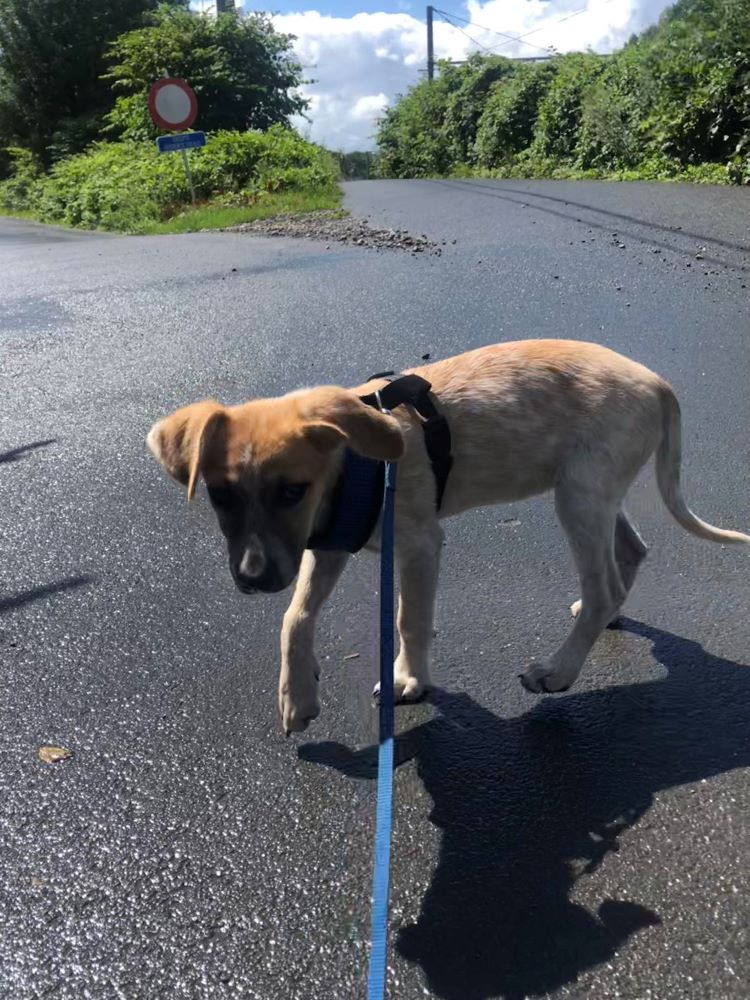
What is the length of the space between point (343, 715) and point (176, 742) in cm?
55

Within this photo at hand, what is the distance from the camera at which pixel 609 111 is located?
24.0 metres

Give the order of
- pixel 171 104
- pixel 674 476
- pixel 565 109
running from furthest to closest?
pixel 565 109 < pixel 171 104 < pixel 674 476

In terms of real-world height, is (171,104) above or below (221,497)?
above

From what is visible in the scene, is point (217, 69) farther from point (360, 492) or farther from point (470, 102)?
point (360, 492)

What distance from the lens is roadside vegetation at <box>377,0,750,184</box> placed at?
18641 millimetres

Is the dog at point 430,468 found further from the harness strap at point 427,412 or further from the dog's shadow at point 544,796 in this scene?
the dog's shadow at point 544,796

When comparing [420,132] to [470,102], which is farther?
[420,132]

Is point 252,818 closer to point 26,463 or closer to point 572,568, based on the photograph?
point 572,568

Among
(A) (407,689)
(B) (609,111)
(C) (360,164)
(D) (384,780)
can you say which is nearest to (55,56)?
(C) (360,164)

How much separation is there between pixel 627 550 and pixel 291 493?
5.01 ft

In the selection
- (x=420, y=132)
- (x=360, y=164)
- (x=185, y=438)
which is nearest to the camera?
(x=185, y=438)

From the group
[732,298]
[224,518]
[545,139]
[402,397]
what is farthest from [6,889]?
[545,139]

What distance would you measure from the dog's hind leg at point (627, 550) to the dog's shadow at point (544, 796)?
216 mm

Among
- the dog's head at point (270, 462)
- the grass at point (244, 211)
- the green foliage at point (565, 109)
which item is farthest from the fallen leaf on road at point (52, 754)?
the green foliage at point (565, 109)
